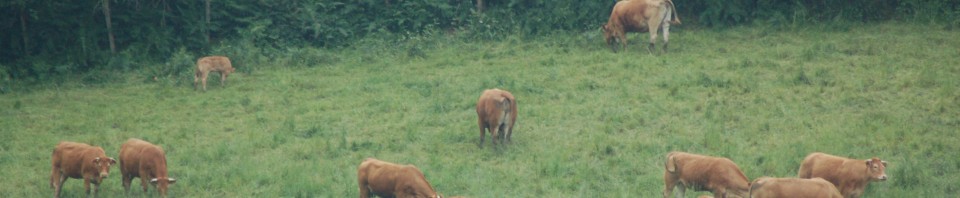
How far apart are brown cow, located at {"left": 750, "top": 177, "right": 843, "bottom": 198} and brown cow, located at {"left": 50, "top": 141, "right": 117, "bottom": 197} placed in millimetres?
8458

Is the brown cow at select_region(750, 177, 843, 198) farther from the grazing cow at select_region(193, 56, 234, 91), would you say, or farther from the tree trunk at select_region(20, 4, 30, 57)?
the tree trunk at select_region(20, 4, 30, 57)

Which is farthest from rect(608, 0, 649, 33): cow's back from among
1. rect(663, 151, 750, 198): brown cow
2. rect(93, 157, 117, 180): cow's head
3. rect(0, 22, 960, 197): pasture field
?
rect(93, 157, 117, 180): cow's head

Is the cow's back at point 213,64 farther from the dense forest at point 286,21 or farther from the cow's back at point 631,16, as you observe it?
the cow's back at point 631,16

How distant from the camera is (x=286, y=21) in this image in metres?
28.2

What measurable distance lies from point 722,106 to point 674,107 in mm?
852

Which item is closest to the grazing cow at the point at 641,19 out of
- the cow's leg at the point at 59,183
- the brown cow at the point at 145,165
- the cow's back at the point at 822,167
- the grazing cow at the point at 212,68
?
the grazing cow at the point at 212,68

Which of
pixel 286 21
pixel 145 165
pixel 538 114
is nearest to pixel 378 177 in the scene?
pixel 145 165

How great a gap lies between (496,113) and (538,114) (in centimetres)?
257

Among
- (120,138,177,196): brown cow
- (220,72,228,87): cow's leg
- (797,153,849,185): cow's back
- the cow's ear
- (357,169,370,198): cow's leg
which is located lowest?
(220,72,228,87): cow's leg

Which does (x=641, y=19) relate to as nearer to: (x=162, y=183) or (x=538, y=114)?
(x=538, y=114)

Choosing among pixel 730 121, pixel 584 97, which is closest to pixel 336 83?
pixel 584 97

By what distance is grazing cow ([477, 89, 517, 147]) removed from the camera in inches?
660

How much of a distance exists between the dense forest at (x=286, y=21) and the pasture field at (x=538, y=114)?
0.92 m

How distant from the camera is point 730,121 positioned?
18.1 metres
